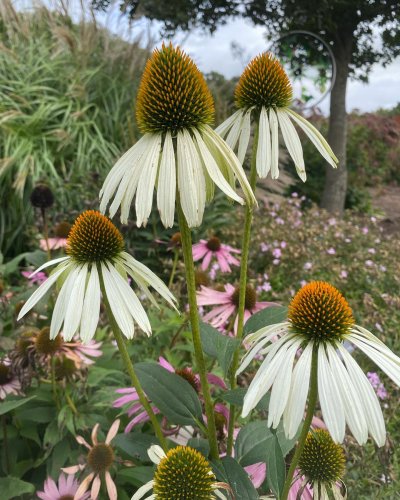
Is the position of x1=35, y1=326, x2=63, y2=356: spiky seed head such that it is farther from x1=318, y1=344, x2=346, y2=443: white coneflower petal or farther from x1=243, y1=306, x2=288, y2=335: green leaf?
x1=318, y1=344, x2=346, y2=443: white coneflower petal

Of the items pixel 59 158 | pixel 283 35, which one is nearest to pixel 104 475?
pixel 59 158

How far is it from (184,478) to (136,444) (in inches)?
9.7

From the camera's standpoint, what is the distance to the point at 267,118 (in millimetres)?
886

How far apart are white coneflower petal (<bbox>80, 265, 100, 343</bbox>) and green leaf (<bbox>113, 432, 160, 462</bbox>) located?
0.32 meters

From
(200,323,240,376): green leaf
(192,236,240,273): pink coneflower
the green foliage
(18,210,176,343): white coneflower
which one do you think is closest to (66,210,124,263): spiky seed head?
(18,210,176,343): white coneflower

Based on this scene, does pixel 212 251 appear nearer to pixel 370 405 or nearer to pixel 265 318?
pixel 265 318

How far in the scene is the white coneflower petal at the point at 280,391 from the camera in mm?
622

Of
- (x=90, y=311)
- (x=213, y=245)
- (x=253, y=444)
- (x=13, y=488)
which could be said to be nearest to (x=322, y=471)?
(x=253, y=444)

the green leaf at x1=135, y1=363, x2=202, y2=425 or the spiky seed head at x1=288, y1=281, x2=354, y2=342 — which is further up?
the spiky seed head at x1=288, y1=281, x2=354, y2=342

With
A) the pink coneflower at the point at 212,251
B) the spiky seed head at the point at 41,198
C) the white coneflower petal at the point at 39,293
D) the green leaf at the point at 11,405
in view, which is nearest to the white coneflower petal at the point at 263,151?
the white coneflower petal at the point at 39,293

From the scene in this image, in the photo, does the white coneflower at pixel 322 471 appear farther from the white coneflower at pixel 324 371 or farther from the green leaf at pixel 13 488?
the green leaf at pixel 13 488

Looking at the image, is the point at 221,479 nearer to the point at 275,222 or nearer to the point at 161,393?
the point at 161,393

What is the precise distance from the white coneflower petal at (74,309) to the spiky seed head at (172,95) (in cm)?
27

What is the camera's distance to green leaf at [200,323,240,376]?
848mm
